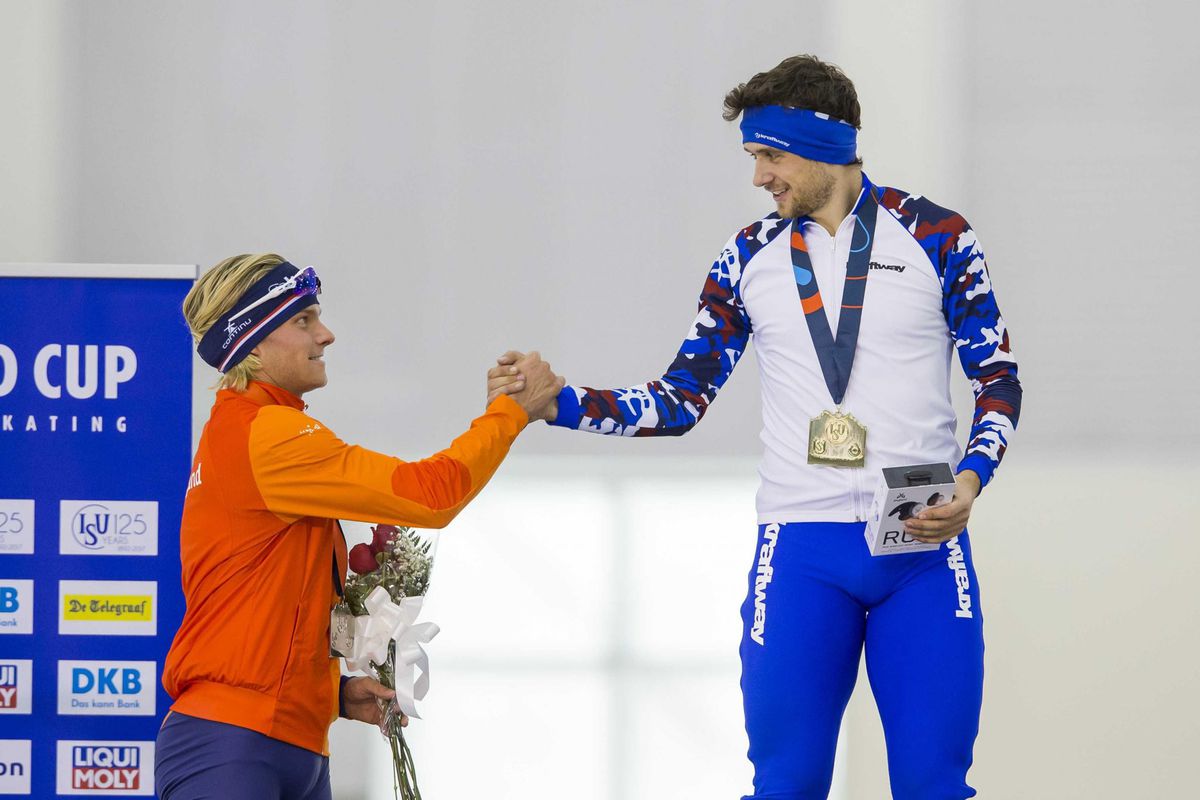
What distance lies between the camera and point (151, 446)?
3.10m

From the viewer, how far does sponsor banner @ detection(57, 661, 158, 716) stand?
3070mm

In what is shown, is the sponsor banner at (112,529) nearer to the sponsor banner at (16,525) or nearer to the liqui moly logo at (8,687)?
the sponsor banner at (16,525)

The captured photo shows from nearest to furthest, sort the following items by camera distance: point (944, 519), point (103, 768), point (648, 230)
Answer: point (944, 519) < point (103, 768) < point (648, 230)

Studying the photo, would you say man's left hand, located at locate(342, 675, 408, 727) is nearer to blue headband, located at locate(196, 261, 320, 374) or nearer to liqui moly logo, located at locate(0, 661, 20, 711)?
blue headband, located at locate(196, 261, 320, 374)

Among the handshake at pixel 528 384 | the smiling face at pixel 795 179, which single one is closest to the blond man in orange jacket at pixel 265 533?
the handshake at pixel 528 384

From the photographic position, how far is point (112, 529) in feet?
10.1

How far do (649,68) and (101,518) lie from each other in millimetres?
1967

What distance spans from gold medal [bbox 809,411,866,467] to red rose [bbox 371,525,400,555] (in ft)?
2.56

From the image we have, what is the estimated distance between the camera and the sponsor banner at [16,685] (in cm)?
309

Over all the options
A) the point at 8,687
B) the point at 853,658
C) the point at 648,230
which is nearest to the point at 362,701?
the point at 853,658

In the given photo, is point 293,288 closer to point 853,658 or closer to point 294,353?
point 294,353

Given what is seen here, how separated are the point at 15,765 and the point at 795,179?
7.53ft

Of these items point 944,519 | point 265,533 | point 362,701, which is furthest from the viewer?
point 362,701

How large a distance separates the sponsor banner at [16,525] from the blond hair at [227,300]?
3.68ft
